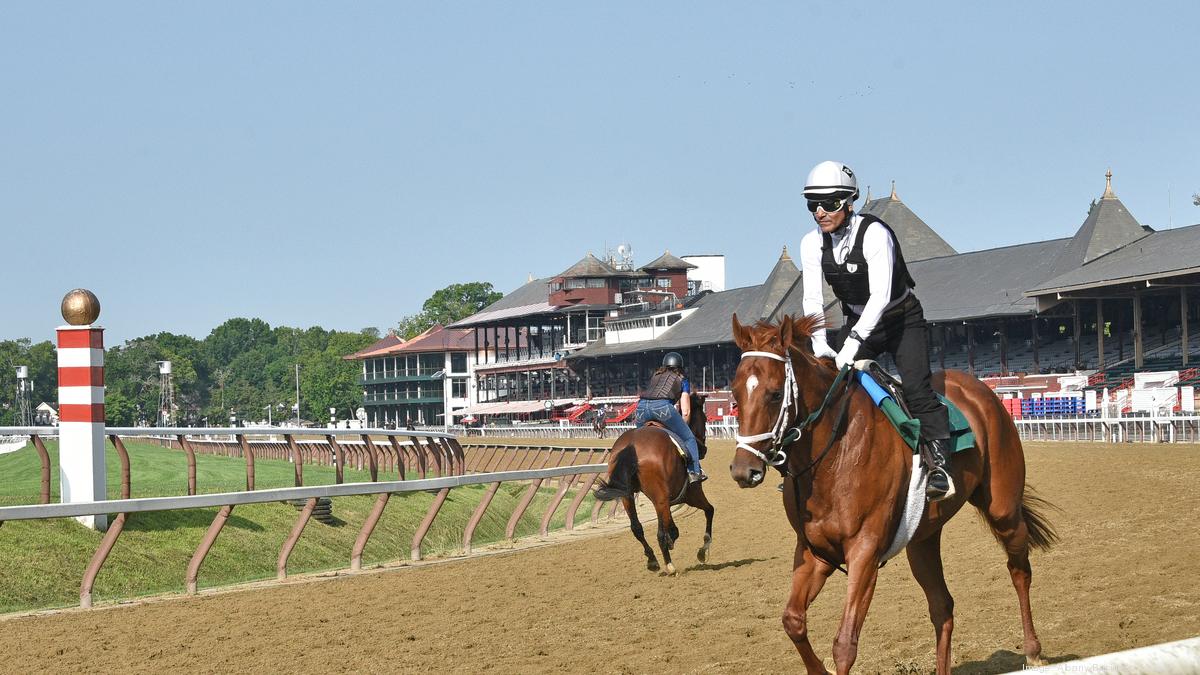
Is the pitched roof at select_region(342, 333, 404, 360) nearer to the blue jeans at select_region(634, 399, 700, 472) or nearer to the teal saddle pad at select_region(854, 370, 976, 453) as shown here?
the blue jeans at select_region(634, 399, 700, 472)

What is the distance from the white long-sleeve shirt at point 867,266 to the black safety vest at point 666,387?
A: 6.31 meters

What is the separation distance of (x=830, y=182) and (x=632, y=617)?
3860 millimetres

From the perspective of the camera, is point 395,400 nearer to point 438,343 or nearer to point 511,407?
point 438,343

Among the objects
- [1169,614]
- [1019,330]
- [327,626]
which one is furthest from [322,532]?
[1019,330]

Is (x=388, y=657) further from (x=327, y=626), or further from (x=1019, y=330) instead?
(x=1019, y=330)

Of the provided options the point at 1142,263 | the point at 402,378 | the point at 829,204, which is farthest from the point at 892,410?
the point at 402,378

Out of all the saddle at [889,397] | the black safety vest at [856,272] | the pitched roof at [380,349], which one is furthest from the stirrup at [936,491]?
the pitched roof at [380,349]

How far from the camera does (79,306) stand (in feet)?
36.9

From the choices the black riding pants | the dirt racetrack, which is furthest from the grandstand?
the black riding pants

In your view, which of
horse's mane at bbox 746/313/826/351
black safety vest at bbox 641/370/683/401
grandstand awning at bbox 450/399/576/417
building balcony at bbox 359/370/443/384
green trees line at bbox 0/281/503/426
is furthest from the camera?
green trees line at bbox 0/281/503/426

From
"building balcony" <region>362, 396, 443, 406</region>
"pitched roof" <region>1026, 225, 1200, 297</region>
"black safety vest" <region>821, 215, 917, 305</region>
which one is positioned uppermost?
"pitched roof" <region>1026, 225, 1200, 297</region>

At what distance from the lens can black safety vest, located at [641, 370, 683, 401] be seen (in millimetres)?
12625

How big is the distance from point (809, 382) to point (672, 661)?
2.06m

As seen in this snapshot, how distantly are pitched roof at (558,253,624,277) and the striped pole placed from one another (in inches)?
3076
